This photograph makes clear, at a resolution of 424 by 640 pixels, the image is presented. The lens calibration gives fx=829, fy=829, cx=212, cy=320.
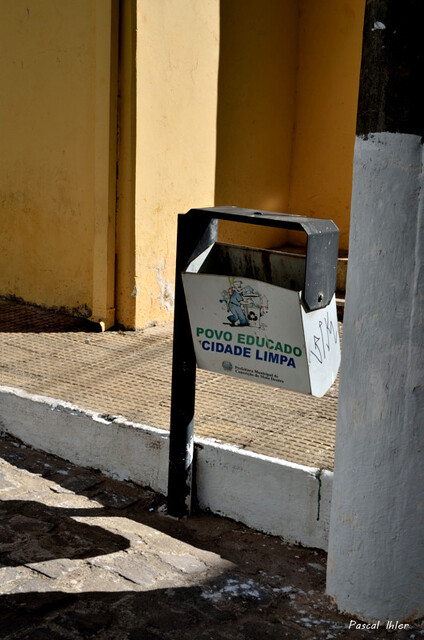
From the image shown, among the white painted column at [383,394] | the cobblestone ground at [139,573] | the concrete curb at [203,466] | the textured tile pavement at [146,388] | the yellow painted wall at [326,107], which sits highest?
the yellow painted wall at [326,107]

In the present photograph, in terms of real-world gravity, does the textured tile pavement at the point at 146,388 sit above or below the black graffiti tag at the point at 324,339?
below

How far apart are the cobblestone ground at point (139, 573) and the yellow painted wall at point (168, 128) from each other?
2358 mm

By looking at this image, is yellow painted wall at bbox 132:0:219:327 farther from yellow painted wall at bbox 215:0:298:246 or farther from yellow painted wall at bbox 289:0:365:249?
Answer: yellow painted wall at bbox 289:0:365:249

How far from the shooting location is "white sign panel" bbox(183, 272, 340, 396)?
3330 millimetres

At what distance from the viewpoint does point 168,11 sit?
6020 millimetres

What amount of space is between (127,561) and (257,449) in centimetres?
89

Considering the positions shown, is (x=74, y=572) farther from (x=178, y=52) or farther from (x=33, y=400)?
(x=178, y=52)

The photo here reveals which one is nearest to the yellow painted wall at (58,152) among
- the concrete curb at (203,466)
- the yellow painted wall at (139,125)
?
the yellow painted wall at (139,125)

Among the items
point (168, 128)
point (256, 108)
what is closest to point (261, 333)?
point (168, 128)

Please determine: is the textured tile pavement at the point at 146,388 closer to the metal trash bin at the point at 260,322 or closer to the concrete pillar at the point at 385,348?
the metal trash bin at the point at 260,322

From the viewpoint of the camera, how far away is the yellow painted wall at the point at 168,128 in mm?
5984

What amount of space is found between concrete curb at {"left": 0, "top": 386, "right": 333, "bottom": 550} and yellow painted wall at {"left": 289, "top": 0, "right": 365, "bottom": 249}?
12.1 ft

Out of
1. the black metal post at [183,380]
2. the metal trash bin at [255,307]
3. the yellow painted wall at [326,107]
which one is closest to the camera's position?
the metal trash bin at [255,307]

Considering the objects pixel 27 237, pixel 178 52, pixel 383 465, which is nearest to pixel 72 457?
pixel 383 465
